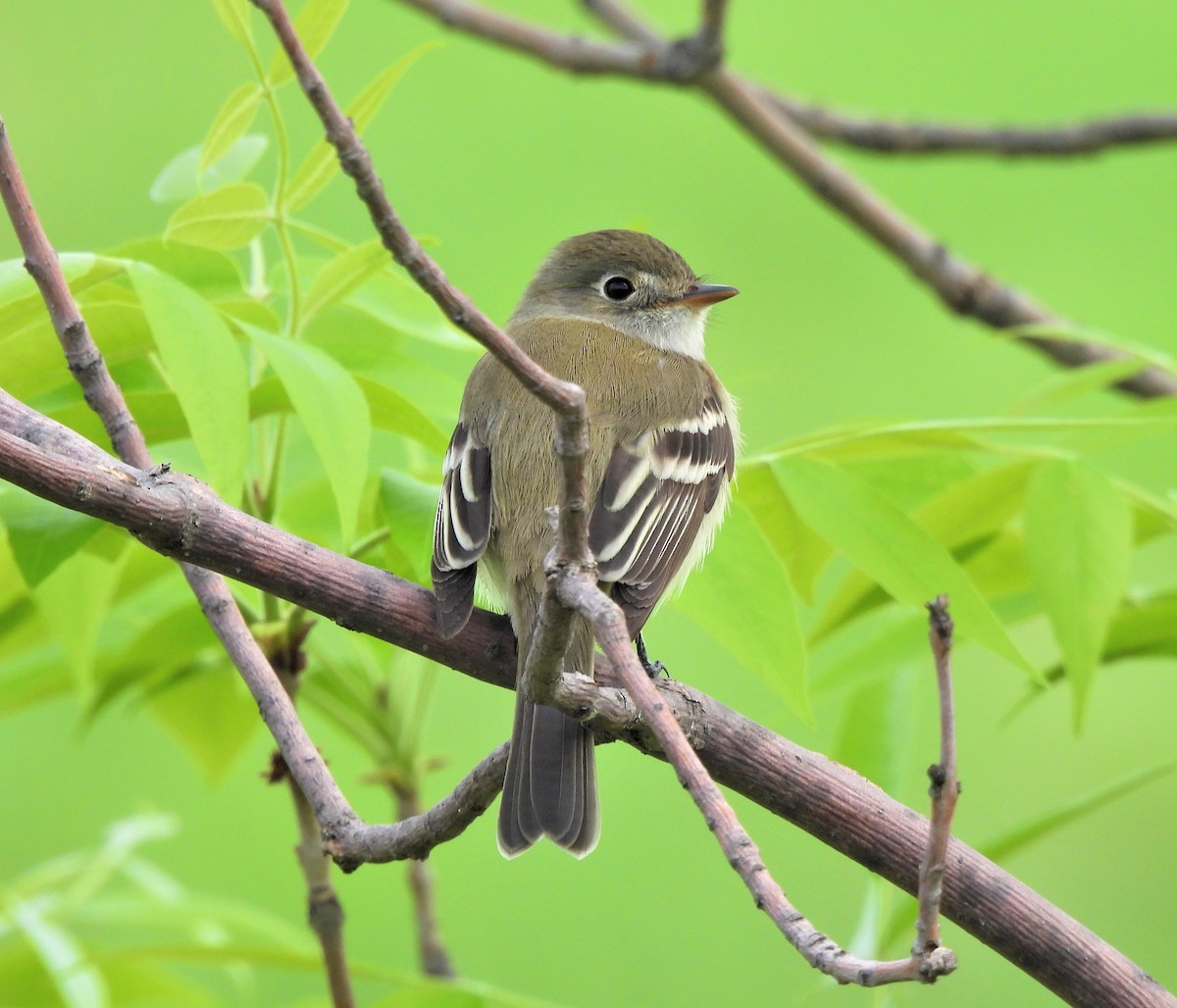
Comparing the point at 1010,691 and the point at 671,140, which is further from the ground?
the point at 671,140

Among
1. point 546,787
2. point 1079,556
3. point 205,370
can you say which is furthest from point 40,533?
point 1079,556

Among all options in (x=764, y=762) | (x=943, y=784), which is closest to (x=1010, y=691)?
(x=764, y=762)

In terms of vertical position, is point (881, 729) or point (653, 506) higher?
point (653, 506)

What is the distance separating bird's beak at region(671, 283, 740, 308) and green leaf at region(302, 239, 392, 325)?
1054 millimetres

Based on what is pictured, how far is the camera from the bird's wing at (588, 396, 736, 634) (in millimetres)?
1795

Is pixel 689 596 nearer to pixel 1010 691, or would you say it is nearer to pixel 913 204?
pixel 1010 691

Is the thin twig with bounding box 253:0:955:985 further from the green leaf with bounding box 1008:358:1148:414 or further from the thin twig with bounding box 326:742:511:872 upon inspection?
the green leaf with bounding box 1008:358:1148:414

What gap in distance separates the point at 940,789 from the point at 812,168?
212cm

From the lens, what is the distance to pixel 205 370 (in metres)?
1.44

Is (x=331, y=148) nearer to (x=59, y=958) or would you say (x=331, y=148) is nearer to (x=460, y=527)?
(x=460, y=527)

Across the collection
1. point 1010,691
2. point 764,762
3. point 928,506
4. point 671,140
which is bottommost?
point 764,762

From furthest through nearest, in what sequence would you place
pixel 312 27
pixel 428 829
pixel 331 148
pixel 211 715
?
pixel 211 715 < pixel 331 148 < pixel 312 27 < pixel 428 829

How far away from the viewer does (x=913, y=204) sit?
6508mm

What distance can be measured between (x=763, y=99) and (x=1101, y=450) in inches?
68.6
